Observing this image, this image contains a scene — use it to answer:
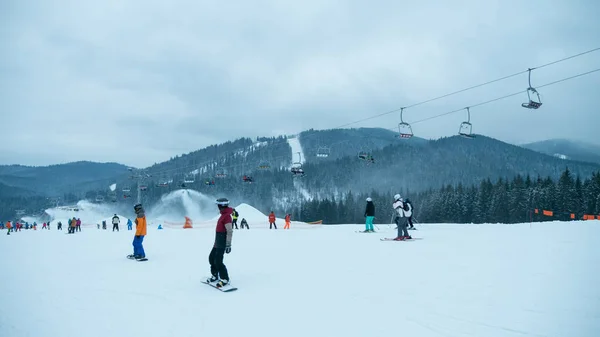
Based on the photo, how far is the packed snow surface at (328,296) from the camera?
4.94 m

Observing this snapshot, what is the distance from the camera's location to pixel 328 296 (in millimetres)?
6453

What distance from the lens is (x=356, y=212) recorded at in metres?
107

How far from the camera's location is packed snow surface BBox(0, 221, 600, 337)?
16.2 ft

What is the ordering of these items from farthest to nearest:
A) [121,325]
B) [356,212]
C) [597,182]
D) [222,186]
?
[222,186] → [356,212] → [597,182] → [121,325]

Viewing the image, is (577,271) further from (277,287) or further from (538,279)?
(277,287)

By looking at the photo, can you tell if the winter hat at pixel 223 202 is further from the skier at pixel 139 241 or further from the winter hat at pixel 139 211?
the winter hat at pixel 139 211

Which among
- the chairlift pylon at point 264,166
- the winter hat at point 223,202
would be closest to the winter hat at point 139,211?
the winter hat at point 223,202

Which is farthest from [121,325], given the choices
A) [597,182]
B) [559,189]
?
[559,189]

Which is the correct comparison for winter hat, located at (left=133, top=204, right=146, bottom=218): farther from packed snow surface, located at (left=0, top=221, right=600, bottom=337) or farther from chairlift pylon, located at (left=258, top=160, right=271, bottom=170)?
chairlift pylon, located at (left=258, top=160, right=271, bottom=170)

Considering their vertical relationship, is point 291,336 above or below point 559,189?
below

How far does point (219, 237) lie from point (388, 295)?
358 centimetres

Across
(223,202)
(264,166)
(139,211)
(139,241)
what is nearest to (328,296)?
(223,202)

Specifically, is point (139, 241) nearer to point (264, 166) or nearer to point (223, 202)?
point (223, 202)

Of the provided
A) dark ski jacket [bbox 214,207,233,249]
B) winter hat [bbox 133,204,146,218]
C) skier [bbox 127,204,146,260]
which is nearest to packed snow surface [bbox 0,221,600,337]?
skier [bbox 127,204,146,260]
